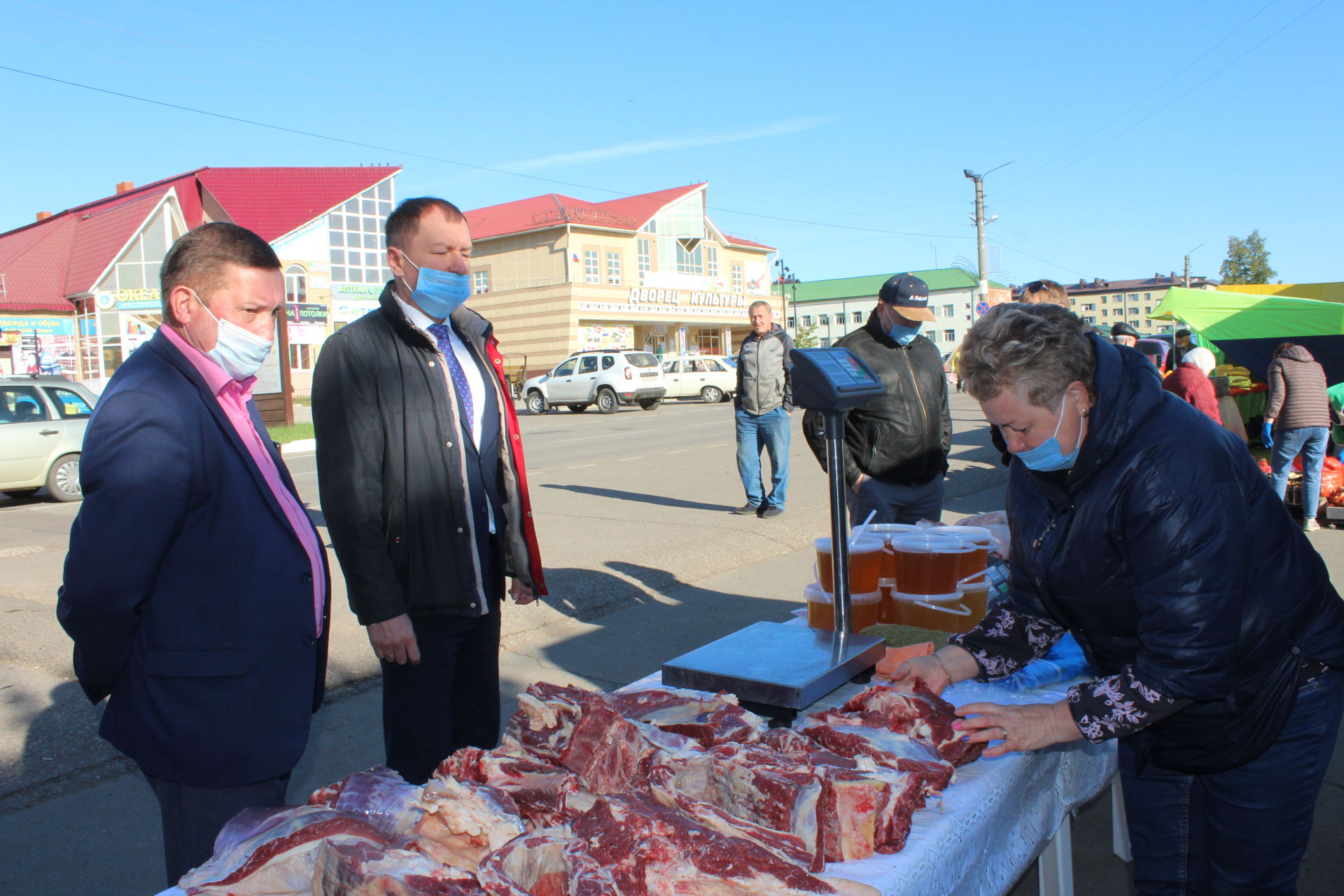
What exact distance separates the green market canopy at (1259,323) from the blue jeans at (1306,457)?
490cm

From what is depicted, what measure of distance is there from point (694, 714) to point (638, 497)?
31.3ft

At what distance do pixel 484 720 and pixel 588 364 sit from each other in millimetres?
25223

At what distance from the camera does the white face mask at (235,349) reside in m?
2.27

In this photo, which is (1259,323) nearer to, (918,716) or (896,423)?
(896,423)

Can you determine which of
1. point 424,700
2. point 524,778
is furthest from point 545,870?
point 424,700

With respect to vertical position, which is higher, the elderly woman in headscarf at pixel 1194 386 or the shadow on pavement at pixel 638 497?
the elderly woman in headscarf at pixel 1194 386

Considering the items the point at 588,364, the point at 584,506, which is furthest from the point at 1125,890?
the point at 588,364

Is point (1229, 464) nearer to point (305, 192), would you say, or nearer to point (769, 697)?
point (769, 697)

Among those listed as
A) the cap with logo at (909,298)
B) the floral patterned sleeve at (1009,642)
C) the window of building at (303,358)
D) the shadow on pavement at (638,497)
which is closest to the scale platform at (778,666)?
the floral patterned sleeve at (1009,642)

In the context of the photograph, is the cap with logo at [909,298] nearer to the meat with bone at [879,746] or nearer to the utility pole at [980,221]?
the meat with bone at [879,746]

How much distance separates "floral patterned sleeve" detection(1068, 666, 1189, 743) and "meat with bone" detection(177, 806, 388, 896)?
4.97 ft

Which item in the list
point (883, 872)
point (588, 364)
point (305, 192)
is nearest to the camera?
point (883, 872)

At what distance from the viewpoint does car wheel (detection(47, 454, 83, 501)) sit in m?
12.6

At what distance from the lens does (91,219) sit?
36750 millimetres
